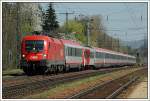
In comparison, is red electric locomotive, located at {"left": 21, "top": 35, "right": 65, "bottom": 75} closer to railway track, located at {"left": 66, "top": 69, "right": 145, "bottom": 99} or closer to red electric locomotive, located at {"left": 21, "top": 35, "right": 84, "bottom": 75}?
red electric locomotive, located at {"left": 21, "top": 35, "right": 84, "bottom": 75}

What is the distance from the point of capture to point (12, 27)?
1900 inches

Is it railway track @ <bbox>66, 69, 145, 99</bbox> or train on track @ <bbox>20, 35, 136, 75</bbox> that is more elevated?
train on track @ <bbox>20, 35, 136, 75</bbox>

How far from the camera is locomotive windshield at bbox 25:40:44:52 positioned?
31922 mm

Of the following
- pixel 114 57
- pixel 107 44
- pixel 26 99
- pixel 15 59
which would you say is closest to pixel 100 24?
→ pixel 114 57

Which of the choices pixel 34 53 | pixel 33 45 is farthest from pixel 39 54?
pixel 33 45

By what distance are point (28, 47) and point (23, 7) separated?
68.6ft

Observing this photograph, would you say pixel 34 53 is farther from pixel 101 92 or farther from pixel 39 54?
pixel 101 92

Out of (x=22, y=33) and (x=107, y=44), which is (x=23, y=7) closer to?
(x=22, y=33)

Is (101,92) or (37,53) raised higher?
(37,53)

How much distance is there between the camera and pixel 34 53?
3173cm

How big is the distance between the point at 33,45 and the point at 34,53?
0.63 metres

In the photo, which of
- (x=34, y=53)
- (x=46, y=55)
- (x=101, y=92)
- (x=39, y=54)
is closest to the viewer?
(x=101, y=92)

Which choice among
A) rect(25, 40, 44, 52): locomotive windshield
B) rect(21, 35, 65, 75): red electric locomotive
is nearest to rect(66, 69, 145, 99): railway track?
rect(21, 35, 65, 75): red electric locomotive

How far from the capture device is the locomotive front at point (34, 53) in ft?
104
